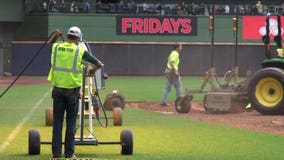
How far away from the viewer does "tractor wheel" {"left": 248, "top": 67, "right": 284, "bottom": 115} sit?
18469mm

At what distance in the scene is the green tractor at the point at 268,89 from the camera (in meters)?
18.5

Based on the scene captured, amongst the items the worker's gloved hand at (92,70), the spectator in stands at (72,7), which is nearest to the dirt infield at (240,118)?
the worker's gloved hand at (92,70)

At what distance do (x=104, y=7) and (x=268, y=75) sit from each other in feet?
98.4

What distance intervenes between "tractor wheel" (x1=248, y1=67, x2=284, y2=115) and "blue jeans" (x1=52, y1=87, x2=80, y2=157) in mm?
9389

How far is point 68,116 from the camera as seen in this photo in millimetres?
10203

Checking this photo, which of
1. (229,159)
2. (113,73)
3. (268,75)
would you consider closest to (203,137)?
(229,159)

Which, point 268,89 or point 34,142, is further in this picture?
point 268,89

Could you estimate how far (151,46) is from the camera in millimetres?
46812

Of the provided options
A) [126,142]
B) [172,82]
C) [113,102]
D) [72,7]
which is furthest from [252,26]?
[126,142]

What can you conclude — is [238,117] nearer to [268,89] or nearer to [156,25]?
[268,89]

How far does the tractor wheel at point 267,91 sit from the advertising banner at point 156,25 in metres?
28.5

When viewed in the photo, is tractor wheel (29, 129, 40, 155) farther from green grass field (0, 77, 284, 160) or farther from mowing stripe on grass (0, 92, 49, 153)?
mowing stripe on grass (0, 92, 49, 153)

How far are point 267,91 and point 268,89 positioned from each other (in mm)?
64

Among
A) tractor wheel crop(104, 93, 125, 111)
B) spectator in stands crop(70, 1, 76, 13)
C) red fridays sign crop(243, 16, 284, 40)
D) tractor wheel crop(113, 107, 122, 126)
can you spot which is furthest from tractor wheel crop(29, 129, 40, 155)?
red fridays sign crop(243, 16, 284, 40)
